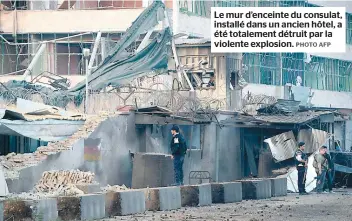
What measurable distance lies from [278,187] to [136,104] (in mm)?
4354

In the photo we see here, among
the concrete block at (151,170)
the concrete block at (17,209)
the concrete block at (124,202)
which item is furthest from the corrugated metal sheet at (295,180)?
the concrete block at (17,209)

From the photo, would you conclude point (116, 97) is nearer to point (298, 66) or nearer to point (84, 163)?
point (84, 163)

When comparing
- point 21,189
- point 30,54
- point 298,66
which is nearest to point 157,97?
point 21,189

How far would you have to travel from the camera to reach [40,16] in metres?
52.2

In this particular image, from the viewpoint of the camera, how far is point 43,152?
27.1 meters

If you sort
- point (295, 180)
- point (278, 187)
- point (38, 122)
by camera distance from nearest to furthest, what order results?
1. point (38, 122)
2. point (278, 187)
3. point (295, 180)

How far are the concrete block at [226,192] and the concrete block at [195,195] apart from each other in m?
0.59

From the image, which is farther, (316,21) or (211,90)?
(211,90)

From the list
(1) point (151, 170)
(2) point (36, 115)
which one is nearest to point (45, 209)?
(1) point (151, 170)

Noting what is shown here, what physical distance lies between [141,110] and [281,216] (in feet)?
31.1

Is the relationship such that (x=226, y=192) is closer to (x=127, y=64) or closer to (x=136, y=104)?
(x=136, y=104)

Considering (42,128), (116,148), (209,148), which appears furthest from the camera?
(209,148)

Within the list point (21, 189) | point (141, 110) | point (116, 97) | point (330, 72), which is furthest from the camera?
point (330, 72)

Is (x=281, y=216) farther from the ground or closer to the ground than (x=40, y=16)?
closer to the ground
